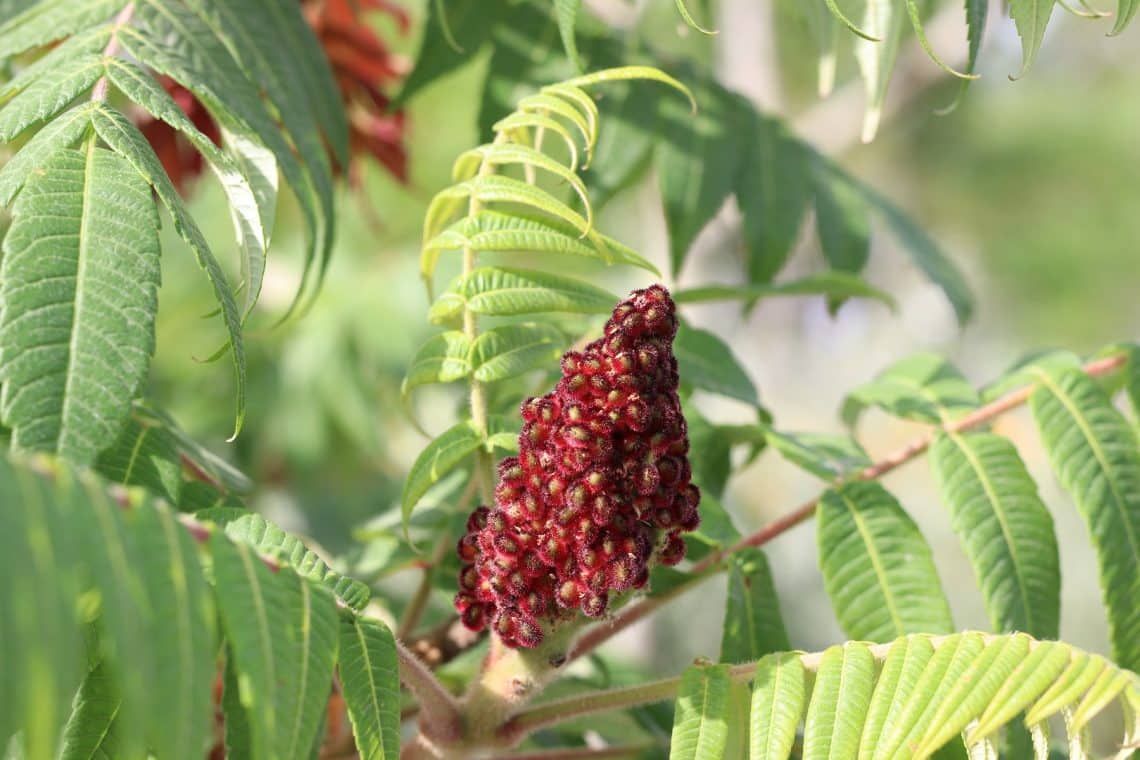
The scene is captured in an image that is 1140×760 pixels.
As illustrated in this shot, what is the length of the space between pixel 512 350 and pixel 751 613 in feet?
1.29

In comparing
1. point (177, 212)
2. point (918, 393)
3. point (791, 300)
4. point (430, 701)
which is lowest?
point (791, 300)

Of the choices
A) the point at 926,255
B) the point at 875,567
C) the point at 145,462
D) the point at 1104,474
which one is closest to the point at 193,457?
the point at 145,462

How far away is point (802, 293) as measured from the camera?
5.24 ft

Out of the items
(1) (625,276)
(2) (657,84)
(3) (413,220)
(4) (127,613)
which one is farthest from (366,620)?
(1) (625,276)

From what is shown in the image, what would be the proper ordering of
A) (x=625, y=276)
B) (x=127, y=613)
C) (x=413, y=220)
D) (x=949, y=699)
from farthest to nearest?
(x=625, y=276) < (x=413, y=220) < (x=949, y=699) < (x=127, y=613)

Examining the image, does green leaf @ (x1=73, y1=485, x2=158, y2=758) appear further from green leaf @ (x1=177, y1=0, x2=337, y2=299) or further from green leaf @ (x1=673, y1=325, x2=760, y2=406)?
green leaf @ (x1=673, y1=325, x2=760, y2=406)

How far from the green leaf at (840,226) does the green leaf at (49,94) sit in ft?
3.72

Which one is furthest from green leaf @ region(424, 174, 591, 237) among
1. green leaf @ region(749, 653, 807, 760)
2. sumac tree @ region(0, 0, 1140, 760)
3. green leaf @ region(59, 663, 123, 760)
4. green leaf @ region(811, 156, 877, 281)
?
green leaf @ region(811, 156, 877, 281)

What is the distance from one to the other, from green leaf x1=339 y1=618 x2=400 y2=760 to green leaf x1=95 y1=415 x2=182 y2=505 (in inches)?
10.8

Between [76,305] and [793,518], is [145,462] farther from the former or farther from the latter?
[793,518]

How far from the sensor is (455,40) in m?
1.71

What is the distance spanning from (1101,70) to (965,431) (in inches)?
647

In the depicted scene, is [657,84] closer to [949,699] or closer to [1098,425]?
[1098,425]

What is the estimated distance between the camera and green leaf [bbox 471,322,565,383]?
1.14 m
